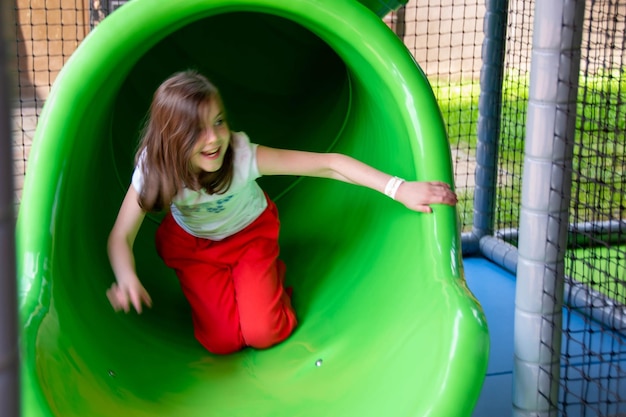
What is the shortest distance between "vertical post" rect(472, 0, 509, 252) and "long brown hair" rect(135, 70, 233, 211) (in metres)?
1.27

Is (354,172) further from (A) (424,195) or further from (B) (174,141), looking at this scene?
(B) (174,141)

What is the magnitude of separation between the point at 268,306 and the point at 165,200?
1.07 ft

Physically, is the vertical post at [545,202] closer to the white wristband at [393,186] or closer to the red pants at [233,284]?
the white wristband at [393,186]

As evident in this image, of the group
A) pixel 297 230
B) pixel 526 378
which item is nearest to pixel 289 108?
pixel 297 230

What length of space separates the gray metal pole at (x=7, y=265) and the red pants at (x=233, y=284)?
4.69 ft

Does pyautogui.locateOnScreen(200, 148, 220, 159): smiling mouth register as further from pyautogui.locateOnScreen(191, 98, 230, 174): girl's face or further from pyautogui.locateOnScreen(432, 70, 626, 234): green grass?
pyautogui.locateOnScreen(432, 70, 626, 234): green grass

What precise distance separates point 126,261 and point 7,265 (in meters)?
1.23

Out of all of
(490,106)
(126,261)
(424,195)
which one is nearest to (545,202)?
(424,195)

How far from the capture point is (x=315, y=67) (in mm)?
2535

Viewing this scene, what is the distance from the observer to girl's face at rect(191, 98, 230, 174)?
1.68m

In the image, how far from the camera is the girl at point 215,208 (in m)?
1.67

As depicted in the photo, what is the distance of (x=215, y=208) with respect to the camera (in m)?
1.88

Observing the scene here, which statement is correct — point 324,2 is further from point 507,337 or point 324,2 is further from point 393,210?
point 507,337

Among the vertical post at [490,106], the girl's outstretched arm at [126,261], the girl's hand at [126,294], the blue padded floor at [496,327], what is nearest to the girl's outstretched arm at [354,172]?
the girl's outstretched arm at [126,261]
